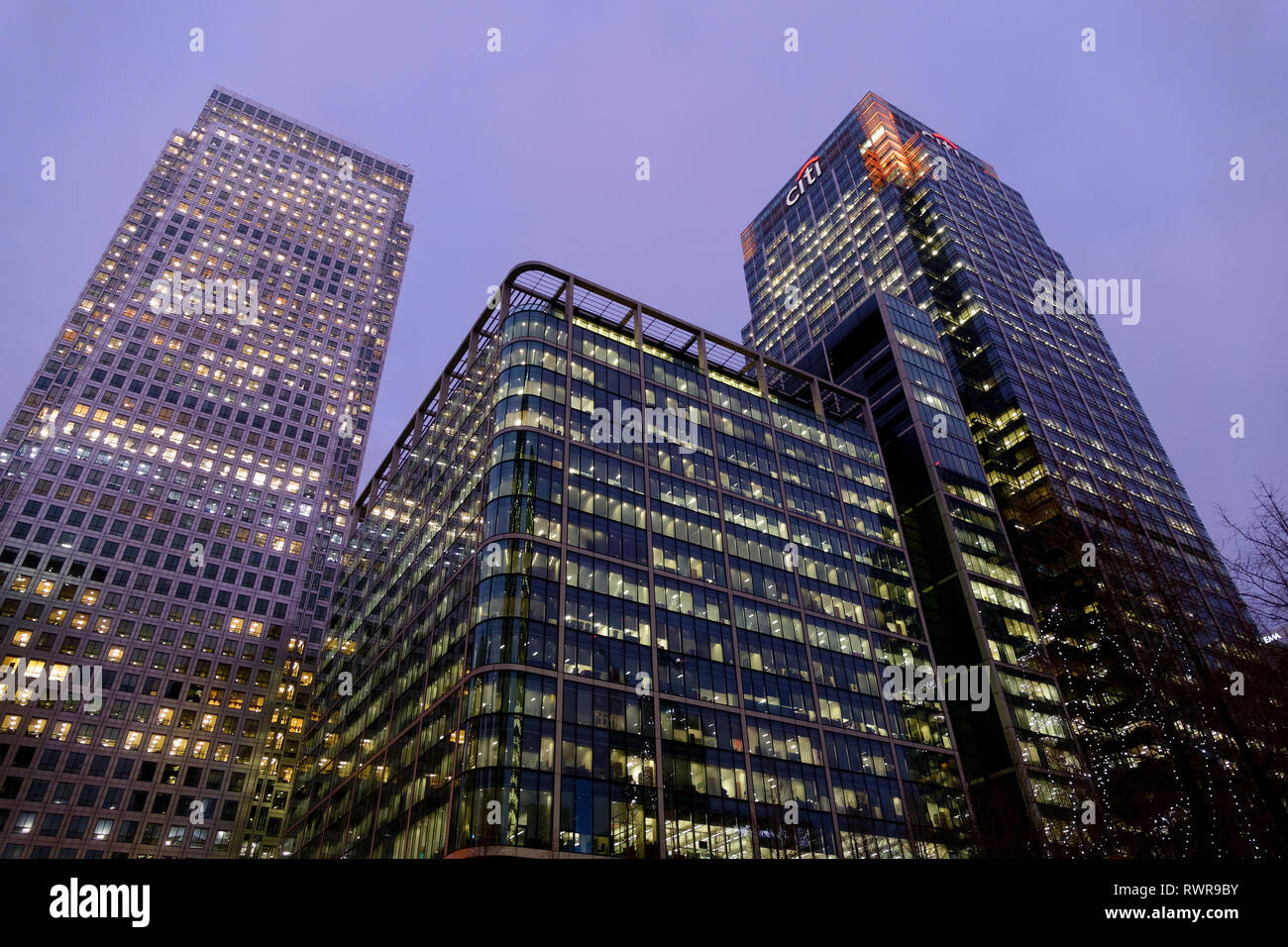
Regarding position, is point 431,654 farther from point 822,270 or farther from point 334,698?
point 822,270

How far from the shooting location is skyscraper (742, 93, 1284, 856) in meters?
22.9

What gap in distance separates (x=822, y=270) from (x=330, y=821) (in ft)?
423

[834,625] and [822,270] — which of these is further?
[822,270]

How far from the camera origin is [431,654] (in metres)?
61.1

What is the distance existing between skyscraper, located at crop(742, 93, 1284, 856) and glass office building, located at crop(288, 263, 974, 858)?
16.1 m

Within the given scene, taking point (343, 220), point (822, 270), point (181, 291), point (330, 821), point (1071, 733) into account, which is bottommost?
point (330, 821)

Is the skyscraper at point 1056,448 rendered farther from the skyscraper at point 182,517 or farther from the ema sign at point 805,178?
the skyscraper at point 182,517
